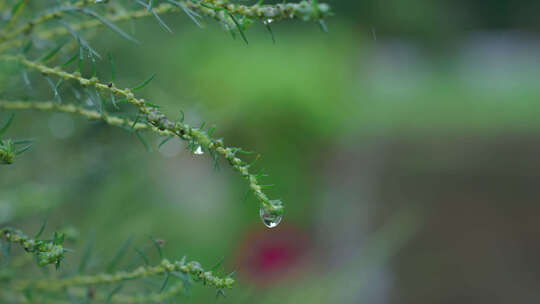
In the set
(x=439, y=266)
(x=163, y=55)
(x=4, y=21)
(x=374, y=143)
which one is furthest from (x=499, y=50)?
(x=4, y=21)

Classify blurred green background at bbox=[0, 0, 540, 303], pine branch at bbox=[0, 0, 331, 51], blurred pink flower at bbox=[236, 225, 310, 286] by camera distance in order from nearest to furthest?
pine branch at bbox=[0, 0, 331, 51]
blurred green background at bbox=[0, 0, 540, 303]
blurred pink flower at bbox=[236, 225, 310, 286]

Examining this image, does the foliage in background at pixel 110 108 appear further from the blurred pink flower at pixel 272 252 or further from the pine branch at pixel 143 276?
the blurred pink flower at pixel 272 252

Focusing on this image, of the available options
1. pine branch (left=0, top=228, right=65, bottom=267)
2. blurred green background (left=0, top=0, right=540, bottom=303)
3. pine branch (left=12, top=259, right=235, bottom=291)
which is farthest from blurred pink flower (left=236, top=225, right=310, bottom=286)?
pine branch (left=0, top=228, right=65, bottom=267)

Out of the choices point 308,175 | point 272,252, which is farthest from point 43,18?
point 308,175

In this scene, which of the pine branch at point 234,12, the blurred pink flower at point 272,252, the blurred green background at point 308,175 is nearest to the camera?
the pine branch at point 234,12

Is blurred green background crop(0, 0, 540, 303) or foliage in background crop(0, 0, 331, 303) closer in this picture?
foliage in background crop(0, 0, 331, 303)

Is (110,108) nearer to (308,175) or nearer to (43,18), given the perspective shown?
(43,18)

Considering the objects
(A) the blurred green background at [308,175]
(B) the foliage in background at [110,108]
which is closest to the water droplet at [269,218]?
(B) the foliage in background at [110,108]

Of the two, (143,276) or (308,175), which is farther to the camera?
(308,175)

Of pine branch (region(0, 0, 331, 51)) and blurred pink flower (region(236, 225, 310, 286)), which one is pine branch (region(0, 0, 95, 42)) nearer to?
pine branch (region(0, 0, 331, 51))
